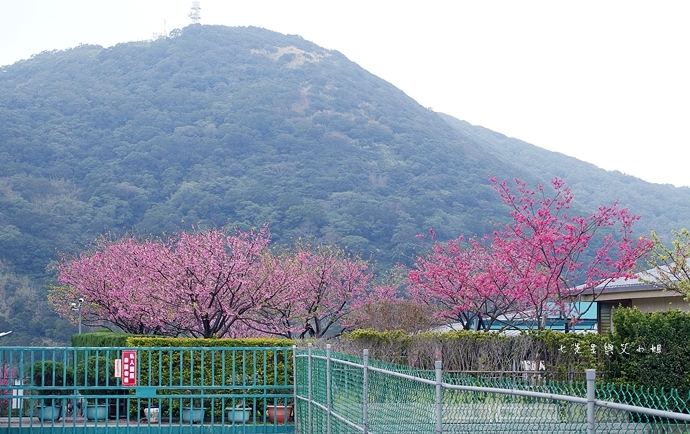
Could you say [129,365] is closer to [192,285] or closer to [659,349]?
[192,285]

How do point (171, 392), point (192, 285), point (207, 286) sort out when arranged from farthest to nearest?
point (192, 285) → point (207, 286) → point (171, 392)

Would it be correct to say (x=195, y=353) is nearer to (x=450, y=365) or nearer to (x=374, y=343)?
(x=374, y=343)

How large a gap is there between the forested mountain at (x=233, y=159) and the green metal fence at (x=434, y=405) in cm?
4385

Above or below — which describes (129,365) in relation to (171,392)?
above

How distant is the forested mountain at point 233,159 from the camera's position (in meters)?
69.9

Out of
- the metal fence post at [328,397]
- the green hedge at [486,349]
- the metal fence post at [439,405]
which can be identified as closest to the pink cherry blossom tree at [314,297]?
the green hedge at [486,349]

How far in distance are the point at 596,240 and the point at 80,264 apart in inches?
1779

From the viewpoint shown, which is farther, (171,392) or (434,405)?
(171,392)

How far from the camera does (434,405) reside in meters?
7.09

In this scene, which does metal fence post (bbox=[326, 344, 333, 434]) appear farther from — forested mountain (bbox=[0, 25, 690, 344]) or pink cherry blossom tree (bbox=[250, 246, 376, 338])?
forested mountain (bbox=[0, 25, 690, 344])

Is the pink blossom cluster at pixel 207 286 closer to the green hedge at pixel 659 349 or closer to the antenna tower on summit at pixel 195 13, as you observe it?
the green hedge at pixel 659 349

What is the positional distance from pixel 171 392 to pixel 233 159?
7091cm

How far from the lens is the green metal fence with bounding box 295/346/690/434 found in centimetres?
576

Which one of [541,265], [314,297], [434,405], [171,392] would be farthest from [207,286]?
[434,405]
